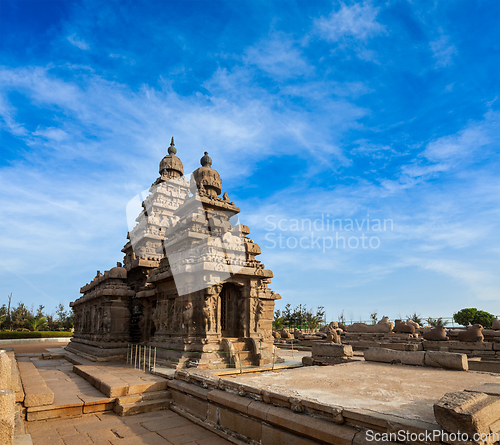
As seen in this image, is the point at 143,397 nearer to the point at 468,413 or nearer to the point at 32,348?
the point at 468,413

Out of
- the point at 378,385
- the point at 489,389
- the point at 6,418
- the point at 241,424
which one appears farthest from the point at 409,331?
the point at 6,418

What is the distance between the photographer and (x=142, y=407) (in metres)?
7.36

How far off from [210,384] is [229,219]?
Result: 11147 mm

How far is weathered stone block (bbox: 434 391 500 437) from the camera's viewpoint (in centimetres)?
326

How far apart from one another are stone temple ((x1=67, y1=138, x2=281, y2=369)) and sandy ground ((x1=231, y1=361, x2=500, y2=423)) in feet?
11.0

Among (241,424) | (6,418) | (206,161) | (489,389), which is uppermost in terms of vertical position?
(206,161)

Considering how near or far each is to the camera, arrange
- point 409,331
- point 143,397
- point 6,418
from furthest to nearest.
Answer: point 409,331
point 143,397
point 6,418

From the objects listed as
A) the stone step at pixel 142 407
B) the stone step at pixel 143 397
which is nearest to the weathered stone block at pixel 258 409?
the stone step at pixel 142 407

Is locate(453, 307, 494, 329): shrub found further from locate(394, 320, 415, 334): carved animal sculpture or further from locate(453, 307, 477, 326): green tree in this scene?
locate(394, 320, 415, 334): carved animal sculpture

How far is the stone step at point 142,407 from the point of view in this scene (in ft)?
23.4

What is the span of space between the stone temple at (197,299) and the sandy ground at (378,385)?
11.0 ft

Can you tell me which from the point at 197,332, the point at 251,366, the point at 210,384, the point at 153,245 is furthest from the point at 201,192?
the point at 210,384

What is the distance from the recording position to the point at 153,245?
20.5 metres

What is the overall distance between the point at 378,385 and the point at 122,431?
4.86 m
